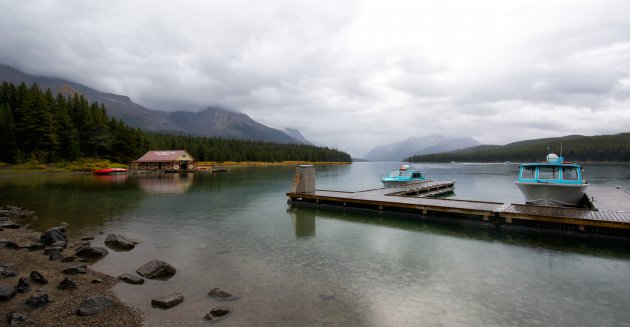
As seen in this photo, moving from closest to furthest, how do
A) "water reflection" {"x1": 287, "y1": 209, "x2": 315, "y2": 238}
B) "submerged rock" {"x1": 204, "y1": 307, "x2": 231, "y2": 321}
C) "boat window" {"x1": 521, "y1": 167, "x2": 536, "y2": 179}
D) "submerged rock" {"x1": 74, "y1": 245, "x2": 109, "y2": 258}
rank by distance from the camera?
"submerged rock" {"x1": 204, "y1": 307, "x2": 231, "y2": 321} < "submerged rock" {"x1": 74, "y1": 245, "x2": 109, "y2": 258} < "water reflection" {"x1": 287, "y1": 209, "x2": 315, "y2": 238} < "boat window" {"x1": 521, "y1": 167, "x2": 536, "y2": 179}

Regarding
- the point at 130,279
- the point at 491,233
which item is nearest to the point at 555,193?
the point at 491,233

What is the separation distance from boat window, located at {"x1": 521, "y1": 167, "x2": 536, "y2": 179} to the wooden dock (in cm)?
330

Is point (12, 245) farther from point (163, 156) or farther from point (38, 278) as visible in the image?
point (163, 156)

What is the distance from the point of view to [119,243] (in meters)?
15.8

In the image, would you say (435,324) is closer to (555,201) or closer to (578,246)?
(578,246)

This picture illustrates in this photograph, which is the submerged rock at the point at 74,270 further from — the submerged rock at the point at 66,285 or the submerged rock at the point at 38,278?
the submerged rock at the point at 66,285

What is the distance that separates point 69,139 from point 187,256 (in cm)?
8893

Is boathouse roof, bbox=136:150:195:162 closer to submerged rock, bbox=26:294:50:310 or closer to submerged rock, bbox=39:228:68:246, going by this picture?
submerged rock, bbox=39:228:68:246

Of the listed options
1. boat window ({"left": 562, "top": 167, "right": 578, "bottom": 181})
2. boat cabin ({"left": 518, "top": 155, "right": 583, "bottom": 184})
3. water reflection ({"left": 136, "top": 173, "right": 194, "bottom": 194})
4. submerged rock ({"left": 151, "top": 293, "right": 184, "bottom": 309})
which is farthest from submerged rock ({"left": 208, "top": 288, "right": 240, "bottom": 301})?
water reflection ({"left": 136, "top": 173, "right": 194, "bottom": 194})

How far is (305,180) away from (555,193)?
20350mm

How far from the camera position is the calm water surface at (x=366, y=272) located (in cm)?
920

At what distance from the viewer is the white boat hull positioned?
23.0 metres

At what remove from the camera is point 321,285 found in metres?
11.2

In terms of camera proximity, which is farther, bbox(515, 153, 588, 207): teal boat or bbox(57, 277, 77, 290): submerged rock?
bbox(515, 153, 588, 207): teal boat
